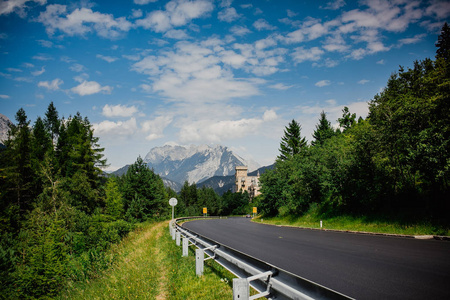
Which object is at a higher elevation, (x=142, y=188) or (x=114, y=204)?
(x=142, y=188)

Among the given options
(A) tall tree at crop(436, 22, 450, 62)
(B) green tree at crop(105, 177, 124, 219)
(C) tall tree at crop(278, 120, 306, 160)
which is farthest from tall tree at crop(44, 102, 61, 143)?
(A) tall tree at crop(436, 22, 450, 62)

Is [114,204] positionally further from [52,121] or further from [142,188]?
Result: [52,121]

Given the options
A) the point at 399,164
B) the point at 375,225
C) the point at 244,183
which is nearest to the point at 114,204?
the point at 375,225

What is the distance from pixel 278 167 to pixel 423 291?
37.7 meters

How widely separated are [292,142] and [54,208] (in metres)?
46.8

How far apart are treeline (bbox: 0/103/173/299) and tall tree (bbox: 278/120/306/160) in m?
30.5

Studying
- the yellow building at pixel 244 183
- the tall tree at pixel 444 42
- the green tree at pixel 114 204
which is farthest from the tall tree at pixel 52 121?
the yellow building at pixel 244 183

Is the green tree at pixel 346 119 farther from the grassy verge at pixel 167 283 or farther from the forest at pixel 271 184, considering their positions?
the grassy verge at pixel 167 283

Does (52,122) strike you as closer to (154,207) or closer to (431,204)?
(154,207)

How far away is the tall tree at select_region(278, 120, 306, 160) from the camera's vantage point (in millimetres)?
58125

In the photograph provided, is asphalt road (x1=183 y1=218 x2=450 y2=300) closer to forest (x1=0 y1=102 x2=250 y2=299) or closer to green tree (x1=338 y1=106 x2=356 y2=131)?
forest (x1=0 y1=102 x2=250 y2=299)

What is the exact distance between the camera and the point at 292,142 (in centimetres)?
5847

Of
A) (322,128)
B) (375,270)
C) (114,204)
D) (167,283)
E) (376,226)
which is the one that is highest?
(322,128)

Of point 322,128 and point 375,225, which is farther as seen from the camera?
point 322,128
